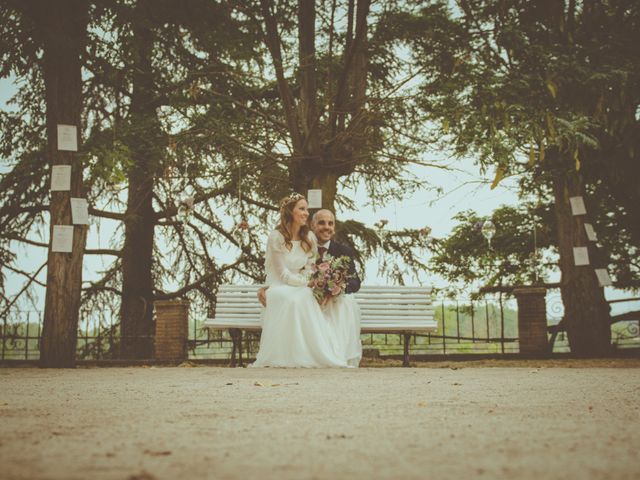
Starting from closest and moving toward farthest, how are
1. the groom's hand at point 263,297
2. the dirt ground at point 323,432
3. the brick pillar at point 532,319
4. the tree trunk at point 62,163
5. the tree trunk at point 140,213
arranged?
the dirt ground at point 323,432 → the groom's hand at point 263,297 → the tree trunk at point 62,163 → the tree trunk at point 140,213 → the brick pillar at point 532,319

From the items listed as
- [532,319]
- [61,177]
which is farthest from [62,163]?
[532,319]

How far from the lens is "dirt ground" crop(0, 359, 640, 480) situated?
2121 millimetres

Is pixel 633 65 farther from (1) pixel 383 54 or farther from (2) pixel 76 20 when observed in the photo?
(2) pixel 76 20

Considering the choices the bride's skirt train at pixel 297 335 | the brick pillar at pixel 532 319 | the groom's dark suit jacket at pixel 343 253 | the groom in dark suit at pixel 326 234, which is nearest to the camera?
the bride's skirt train at pixel 297 335

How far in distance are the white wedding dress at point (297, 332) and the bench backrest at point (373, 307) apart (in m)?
0.81

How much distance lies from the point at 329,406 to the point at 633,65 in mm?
6570

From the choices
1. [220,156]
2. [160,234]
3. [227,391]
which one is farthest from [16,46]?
[227,391]

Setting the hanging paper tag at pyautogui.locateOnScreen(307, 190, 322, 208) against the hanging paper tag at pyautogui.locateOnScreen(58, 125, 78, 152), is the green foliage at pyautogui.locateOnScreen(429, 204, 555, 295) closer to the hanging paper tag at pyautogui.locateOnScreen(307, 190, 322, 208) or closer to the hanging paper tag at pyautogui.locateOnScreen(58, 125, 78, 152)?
the hanging paper tag at pyautogui.locateOnScreen(307, 190, 322, 208)

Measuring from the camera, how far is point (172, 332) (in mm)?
12008

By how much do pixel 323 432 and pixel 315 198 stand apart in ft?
24.9

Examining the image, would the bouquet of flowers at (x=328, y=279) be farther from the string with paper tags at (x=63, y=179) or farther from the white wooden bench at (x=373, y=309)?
the string with paper tags at (x=63, y=179)

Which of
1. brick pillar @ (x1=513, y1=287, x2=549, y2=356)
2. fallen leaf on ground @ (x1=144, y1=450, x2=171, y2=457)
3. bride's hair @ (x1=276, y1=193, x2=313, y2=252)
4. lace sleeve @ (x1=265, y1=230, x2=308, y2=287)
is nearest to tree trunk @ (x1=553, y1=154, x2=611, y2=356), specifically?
brick pillar @ (x1=513, y1=287, x2=549, y2=356)

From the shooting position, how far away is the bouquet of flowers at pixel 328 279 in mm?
8758

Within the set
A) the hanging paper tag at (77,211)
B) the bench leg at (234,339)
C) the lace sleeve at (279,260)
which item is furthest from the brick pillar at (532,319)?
the hanging paper tag at (77,211)
